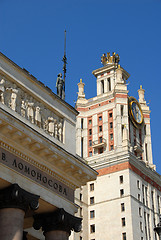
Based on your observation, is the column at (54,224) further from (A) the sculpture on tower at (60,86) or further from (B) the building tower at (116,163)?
(B) the building tower at (116,163)

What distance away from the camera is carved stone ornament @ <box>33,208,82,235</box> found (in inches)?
1116

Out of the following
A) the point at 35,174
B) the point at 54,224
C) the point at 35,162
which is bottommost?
the point at 54,224

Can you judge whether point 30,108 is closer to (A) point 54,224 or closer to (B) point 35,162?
(B) point 35,162

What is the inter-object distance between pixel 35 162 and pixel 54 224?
12.7 feet

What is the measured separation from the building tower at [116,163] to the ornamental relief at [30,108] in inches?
1854

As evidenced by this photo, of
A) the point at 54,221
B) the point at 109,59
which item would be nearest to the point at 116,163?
the point at 109,59

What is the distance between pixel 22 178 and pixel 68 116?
7.19m

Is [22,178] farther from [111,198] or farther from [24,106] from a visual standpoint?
[111,198]

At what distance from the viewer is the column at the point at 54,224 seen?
2833 cm

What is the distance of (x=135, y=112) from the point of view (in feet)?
304

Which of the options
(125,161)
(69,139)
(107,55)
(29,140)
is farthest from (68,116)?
(107,55)

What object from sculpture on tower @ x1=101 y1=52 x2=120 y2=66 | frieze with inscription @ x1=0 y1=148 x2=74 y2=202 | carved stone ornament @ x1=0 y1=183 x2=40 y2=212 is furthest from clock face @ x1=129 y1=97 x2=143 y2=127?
carved stone ornament @ x1=0 y1=183 x2=40 y2=212

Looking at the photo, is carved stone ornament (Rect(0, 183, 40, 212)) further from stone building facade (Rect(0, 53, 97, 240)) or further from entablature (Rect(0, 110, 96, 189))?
entablature (Rect(0, 110, 96, 189))

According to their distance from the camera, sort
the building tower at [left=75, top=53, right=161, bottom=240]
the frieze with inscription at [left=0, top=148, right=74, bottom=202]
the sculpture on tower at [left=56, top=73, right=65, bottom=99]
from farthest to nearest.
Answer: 1. the building tower at [left=75, top=53, right=161, bottom=240]
2. the sculpture on tower at [left=56, top=73, right=65, bottom=99]
3. the frieze with inscription at [left=0, top=148, right=74, bottom=202]
